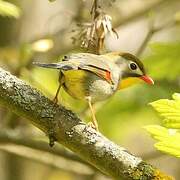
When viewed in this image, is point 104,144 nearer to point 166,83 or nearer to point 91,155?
point 91,155

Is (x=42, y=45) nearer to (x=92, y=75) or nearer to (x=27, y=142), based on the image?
(x=27, y=142)

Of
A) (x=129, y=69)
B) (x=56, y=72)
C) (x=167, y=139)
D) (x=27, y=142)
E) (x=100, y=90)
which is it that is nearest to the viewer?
(x=167, y=139)

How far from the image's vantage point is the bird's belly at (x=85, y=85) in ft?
6.27

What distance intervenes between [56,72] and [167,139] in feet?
5.83

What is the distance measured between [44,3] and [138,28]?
162 centimetres

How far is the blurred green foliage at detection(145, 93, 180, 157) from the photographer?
161 centimetres

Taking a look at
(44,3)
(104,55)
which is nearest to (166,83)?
(44,3)

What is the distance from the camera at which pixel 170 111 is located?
1.63m

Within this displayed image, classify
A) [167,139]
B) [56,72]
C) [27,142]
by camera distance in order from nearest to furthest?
[167,139] < [27,142] < [56,72]

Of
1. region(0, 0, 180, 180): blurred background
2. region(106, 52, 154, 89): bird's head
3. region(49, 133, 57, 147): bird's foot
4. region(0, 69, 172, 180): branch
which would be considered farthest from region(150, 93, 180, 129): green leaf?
region(0, 0, 180, 180): blurred background

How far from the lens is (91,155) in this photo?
166cm

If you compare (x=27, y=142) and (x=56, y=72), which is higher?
(x=56, y=72)

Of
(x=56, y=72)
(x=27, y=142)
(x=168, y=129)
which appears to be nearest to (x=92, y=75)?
(x=168, y=129)

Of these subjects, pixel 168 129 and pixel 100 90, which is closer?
pixel 168 129
